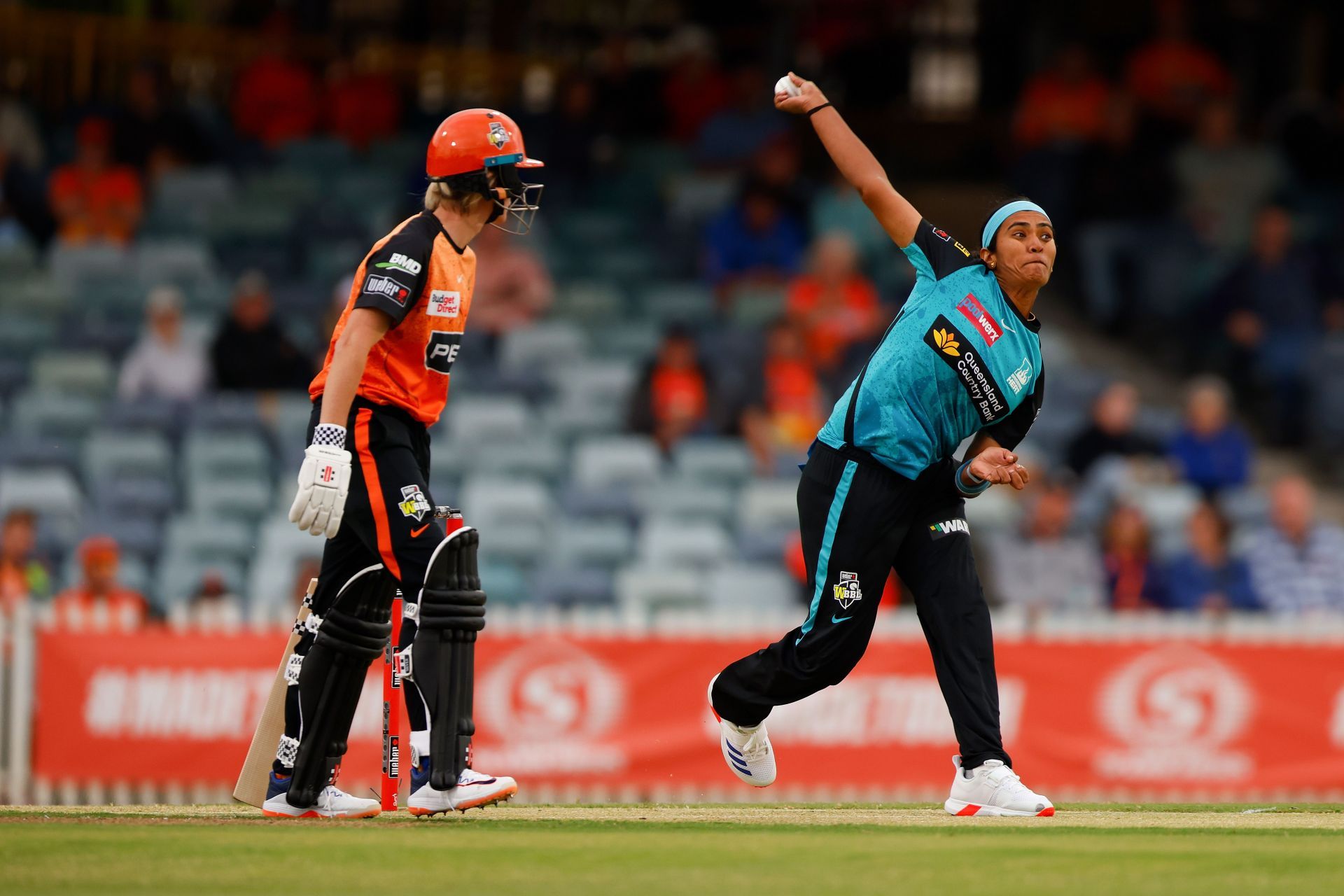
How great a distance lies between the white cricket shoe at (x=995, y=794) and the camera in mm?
6285

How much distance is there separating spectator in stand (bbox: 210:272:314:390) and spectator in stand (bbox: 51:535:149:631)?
2.29m

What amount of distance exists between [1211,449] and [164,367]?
298 inches

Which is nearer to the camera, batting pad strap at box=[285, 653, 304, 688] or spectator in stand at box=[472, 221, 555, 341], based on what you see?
batting pad strap at box=[285, 653, 304, 688]

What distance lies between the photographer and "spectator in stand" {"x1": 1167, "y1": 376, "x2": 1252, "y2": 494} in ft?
44.8

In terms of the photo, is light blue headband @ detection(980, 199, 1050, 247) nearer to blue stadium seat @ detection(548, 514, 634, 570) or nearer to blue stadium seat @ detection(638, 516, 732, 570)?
blue stadium seat @ detection(638, 516, 732, 570)

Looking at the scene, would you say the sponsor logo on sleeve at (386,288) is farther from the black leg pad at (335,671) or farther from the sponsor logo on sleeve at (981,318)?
the sponsor logo on sleeve at (981,318)

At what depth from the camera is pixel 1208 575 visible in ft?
40.7

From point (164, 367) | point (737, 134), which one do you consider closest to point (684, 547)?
point (164, 367)

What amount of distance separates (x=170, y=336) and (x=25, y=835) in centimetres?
882

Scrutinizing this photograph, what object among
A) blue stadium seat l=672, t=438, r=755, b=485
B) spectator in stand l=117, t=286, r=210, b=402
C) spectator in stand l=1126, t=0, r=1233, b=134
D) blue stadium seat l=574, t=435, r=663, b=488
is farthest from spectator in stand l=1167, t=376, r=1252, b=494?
spectator in stand l=117, t=286, r=210, b=402

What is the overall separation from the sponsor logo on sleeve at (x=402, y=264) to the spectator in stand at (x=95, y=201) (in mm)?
10064

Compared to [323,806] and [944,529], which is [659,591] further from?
[323,806]

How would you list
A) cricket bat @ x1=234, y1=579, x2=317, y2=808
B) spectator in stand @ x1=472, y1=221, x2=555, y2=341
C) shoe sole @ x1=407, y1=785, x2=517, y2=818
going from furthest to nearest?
spectator in stand @ x1=472, y1=221, x2=555, y2=341 < cricket bat @ x1=234, y1=579, x2=317, y2=808 < shoe sole @ x1=407, y1=785, x2=517, y2=818

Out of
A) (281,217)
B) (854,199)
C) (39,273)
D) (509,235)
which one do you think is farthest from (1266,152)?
(39,273)
